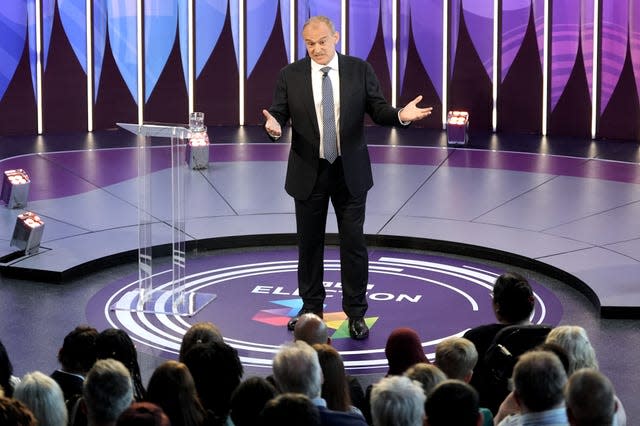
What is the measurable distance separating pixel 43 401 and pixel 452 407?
1.25 metres

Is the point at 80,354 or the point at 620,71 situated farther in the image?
the point at 620,71

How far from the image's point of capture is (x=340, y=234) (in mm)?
6621

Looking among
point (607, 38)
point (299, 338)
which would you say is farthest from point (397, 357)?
point (607, 38)

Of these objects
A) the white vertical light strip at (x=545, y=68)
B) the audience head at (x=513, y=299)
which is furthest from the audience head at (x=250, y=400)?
the white vertical light strip at (x=545, y=68)

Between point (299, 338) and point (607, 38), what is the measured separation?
8.11m

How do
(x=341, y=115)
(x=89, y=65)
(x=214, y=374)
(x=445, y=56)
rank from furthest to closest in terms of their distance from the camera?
(x=445, y=56) < (x=89, y=65) < (x=341, y=115) < (x=214, y=374)

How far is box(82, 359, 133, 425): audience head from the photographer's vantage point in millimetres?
3885

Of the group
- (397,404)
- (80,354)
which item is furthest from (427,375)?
(80,354)

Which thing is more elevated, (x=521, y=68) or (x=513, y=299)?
(x=521, y=68)

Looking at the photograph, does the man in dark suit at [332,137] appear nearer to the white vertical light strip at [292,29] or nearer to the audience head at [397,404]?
the audience head at [397,404]

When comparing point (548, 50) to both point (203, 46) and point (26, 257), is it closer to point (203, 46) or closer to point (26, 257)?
point (203, 46)

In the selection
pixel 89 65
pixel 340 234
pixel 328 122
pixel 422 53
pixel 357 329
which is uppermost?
pixel 422 53

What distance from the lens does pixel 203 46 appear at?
43.2 feet

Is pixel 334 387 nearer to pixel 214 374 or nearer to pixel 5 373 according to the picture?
pixel 214 374
